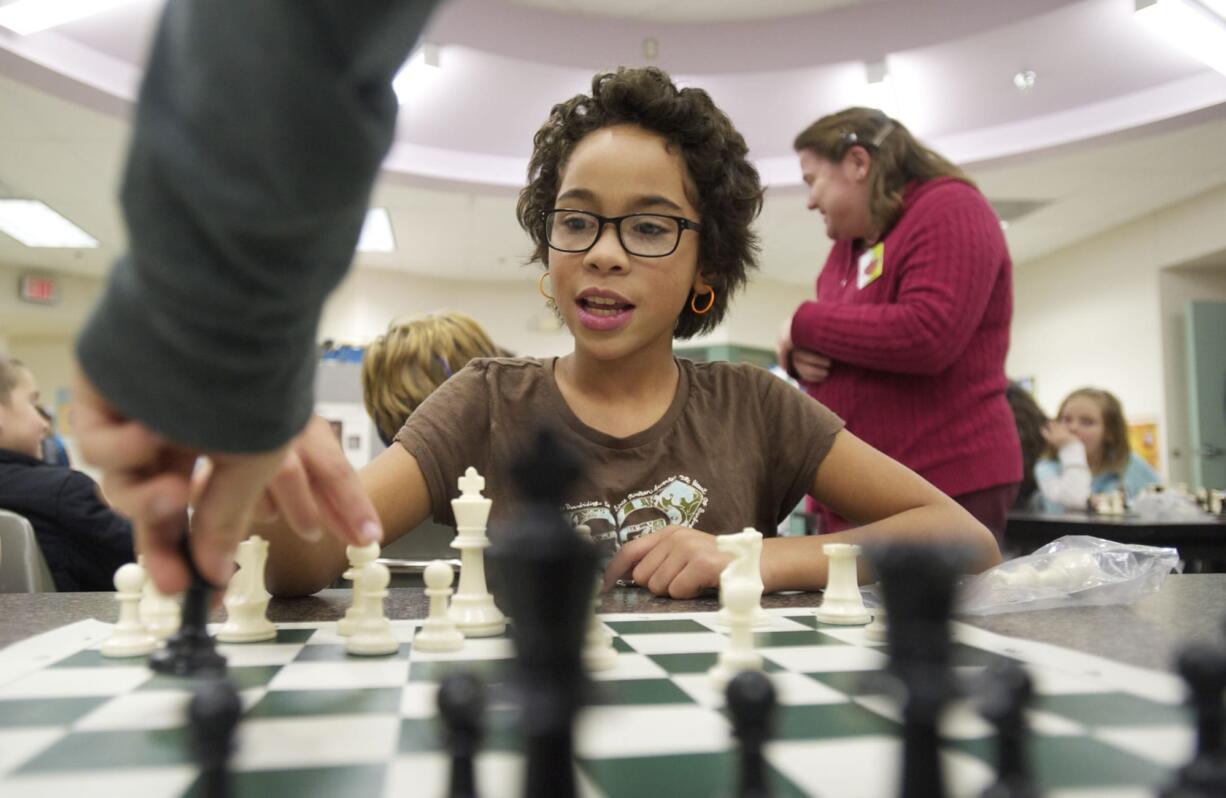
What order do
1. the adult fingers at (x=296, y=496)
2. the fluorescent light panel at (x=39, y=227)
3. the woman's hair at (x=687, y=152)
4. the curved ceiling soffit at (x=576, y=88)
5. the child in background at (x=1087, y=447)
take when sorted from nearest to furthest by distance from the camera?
the adult fingers at (x=296, y=496)
the woman's hair at (x=687, y=152)
the curved ceiling soffit at (x=576, y=88)
the child in background at (x=1087, y=447)
the fluorescent light panel at (x=39, y=227)

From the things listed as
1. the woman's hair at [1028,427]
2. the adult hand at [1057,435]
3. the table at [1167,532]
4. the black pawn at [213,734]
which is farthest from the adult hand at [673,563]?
the adult hand at [1057,435]

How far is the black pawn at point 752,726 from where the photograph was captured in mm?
440

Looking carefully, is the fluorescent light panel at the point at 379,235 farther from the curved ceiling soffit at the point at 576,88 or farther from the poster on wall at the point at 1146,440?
the poster on wall at the point at 1146,440

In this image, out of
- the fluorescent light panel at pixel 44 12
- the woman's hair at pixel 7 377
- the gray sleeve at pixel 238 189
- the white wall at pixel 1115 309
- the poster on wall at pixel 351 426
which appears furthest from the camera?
the white wall at pixel 1115 309

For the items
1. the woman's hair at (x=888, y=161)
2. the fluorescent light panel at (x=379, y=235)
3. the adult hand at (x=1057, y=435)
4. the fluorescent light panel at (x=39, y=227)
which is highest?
the fluorescent light panel at (x=379, y=235)

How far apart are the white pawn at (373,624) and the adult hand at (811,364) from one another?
1235 millimetres

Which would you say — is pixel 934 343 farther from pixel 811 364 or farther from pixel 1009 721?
pixel 1009 721

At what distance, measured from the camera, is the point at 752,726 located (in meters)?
0.44

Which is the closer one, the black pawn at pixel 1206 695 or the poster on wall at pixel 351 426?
the black pawn at pixel 1206 695

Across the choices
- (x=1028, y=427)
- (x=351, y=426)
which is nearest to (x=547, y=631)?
(x=1028, y=427)

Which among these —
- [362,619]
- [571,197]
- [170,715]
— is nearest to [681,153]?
[571,197]

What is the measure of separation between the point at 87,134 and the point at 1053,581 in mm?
5314

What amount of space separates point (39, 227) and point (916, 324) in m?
7.17

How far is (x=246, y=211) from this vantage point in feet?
1.22
